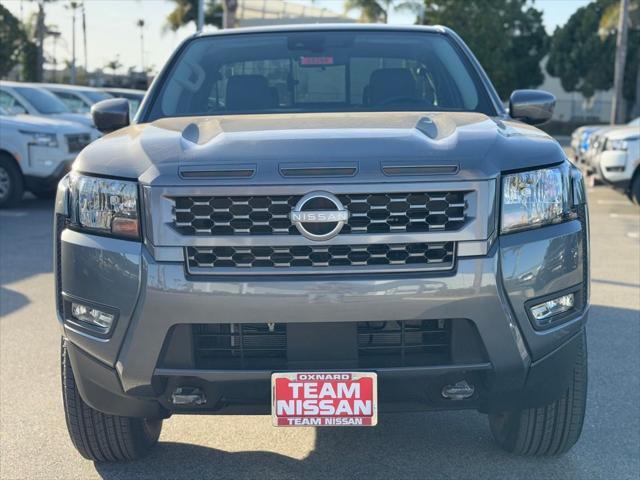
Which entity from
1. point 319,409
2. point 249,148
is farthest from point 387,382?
point 249,148

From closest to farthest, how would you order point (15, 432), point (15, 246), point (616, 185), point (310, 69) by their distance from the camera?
1. point (15, 432)
2. point (310, 69)
3. point (15, 246)
4. point (616, 185)

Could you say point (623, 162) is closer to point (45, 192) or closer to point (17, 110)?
point (45, 192)

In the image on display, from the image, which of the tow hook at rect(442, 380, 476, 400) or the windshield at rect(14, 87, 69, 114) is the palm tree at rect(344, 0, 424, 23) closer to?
the windshield at rect(14, 87, 69, 114)

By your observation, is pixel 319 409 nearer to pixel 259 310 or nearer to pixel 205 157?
pixel 259 310

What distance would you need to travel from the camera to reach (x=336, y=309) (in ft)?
9.38

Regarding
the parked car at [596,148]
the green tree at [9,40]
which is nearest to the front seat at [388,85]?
the parked car at [596,148]

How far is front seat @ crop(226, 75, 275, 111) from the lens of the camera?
4.24 metres

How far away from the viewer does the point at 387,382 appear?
2934mm

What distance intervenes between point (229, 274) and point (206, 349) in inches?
11.3

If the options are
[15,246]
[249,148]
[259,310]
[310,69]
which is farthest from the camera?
[15,246]

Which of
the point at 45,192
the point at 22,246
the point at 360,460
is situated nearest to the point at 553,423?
the point at 360,460

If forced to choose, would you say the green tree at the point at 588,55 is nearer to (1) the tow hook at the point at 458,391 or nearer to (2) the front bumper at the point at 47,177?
(2) the front bumper at the point at 47,177

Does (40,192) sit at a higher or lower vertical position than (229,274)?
lower

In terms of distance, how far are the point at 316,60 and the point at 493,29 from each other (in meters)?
40.4
